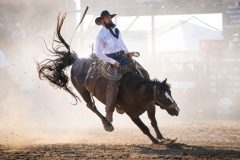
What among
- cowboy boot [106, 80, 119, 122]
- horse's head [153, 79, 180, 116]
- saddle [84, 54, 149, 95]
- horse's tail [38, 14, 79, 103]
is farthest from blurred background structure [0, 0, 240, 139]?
horse's head [153, 79, 180, 116]

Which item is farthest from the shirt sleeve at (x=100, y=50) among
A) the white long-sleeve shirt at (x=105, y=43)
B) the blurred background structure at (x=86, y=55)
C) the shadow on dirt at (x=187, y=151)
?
the blurred background structure at (x=86, y=55)

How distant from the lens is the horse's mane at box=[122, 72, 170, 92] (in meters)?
7.68

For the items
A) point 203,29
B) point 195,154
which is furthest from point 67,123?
point 203,29

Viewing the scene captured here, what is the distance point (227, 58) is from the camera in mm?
16594

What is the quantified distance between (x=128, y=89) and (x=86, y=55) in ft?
25.9

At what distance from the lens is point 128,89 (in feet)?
26.6

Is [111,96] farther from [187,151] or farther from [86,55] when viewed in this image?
[86,55]

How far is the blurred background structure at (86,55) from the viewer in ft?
50.9

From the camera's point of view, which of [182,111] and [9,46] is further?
[9,46]

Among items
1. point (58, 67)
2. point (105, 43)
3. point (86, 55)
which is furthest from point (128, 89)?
point (86, 55)

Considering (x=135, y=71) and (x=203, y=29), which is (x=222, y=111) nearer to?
(x=135, y=71)

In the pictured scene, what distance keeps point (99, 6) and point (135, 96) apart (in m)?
13.4

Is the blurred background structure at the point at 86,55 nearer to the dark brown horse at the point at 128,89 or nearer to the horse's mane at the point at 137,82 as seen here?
the dark brown horse at the point at 128,89

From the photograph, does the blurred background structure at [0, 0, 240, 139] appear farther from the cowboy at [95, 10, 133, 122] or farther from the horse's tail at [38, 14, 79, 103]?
the cowboy at [95, 10, 133, 122]
